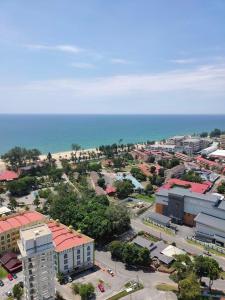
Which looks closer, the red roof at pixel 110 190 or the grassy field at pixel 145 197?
the grassy field at pixel 145 197

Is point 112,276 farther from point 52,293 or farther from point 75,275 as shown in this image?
point 52,293

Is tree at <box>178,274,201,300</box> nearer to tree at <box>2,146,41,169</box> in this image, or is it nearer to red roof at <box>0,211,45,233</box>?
red roof at <box>0,211,45,233</box>

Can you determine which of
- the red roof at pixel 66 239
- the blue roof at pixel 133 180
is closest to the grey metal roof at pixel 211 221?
the red roof at pixel 66 239

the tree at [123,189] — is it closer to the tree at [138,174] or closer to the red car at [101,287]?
the tree at [138,174]

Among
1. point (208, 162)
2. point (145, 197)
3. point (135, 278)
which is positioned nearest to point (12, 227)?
point (135, 278)

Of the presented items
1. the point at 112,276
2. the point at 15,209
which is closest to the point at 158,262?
the point at 112,276
